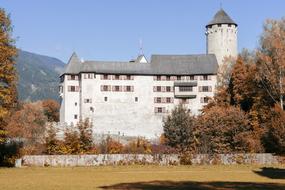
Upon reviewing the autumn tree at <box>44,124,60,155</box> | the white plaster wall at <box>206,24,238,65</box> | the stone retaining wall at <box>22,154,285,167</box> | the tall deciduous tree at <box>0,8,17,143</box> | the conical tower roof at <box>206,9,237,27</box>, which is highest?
the conical tower roof at <box>206,9,237,27</box>

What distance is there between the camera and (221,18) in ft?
347

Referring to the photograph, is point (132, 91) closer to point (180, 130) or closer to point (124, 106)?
point (124, 106)

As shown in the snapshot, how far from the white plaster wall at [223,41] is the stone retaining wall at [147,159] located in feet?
165

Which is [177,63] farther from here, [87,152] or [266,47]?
[87,152]

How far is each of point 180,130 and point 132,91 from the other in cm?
2618

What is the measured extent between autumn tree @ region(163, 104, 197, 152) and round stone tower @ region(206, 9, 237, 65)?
3166 centimetres

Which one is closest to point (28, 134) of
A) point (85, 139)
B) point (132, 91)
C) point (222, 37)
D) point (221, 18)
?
point (85, 139)

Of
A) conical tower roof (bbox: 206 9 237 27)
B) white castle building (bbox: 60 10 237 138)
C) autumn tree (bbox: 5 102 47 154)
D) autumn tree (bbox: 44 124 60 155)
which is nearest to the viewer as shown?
autumn tree (bbox: 44 124 60 155)

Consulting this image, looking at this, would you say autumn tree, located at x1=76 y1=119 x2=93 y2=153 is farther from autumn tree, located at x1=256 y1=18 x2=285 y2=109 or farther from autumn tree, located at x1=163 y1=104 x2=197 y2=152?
autumn tree, located at x1=256 y1=18 x2=285 y2=109

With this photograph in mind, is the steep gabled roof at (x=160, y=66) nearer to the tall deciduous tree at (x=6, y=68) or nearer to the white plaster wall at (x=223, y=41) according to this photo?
the white plaster wall at (x=223, y=41)

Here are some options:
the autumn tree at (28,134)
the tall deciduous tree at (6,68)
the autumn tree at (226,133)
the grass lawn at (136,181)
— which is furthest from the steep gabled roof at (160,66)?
the grass lawn at (136,181)

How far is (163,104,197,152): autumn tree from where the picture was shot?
229 ft

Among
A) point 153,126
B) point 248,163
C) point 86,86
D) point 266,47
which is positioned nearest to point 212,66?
point 153,126

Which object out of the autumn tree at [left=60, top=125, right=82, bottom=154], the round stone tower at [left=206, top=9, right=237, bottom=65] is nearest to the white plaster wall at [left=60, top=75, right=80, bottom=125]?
the round stone tower at [left=206, top=9, right=237, bottom=65]
